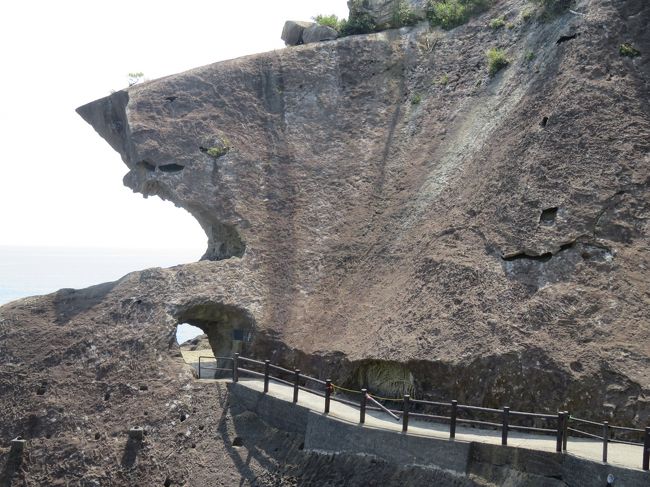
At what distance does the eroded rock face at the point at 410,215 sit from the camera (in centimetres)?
2284

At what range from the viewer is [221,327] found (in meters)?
30.0

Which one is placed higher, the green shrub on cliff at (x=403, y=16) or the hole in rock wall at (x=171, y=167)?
the green shrub on cliff at (x=403, y=16)

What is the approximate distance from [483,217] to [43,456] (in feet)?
48.6

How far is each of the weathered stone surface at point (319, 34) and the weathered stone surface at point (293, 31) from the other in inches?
24.1

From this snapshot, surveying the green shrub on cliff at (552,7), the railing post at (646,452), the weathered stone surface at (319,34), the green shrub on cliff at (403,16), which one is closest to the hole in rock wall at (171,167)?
the weathered stone surface at (319,34)

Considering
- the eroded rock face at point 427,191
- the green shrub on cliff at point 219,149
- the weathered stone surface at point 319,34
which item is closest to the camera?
the eroded rock face at point 427,191

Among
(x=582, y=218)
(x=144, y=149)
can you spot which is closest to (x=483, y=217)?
(x=582, y=218)

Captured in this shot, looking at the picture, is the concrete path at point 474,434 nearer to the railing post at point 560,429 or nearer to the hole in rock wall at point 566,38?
the railing post at point 560,429

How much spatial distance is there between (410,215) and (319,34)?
43.0 ft

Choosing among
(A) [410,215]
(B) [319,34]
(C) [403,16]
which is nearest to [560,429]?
(A) [410,215]

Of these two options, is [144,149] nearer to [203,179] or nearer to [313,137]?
[203,179]

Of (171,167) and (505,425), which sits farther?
(171,167)

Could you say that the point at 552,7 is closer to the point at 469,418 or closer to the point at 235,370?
the point at 469,418

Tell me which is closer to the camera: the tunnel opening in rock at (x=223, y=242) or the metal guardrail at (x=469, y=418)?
the metal guardrail at (x=469, y=418)
